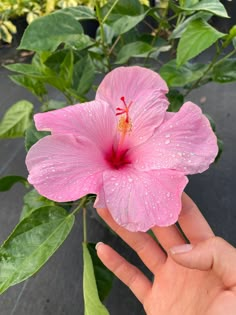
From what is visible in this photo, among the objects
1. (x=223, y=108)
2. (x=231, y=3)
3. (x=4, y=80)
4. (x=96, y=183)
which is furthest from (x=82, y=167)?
(x=231, y=3)

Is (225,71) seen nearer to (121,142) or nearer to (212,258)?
(121,142)

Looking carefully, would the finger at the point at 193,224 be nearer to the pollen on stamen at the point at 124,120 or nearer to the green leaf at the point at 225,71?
the pollen on stamen at the point at 124,120

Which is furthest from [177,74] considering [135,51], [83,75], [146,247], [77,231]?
[77,231]

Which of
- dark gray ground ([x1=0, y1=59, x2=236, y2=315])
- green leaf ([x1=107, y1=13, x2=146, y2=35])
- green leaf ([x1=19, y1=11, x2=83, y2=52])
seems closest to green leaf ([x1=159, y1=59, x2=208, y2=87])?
green leaf ([x1=107, y1=13, x2=146, y2=35])

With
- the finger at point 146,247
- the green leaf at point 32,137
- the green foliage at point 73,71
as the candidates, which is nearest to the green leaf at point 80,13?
the green foliage at point 73,71

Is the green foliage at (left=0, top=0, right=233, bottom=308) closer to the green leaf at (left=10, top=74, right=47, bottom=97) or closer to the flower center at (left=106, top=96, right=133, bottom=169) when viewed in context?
the green leaf at (left=10, top=74, right=47, bottom=97)
